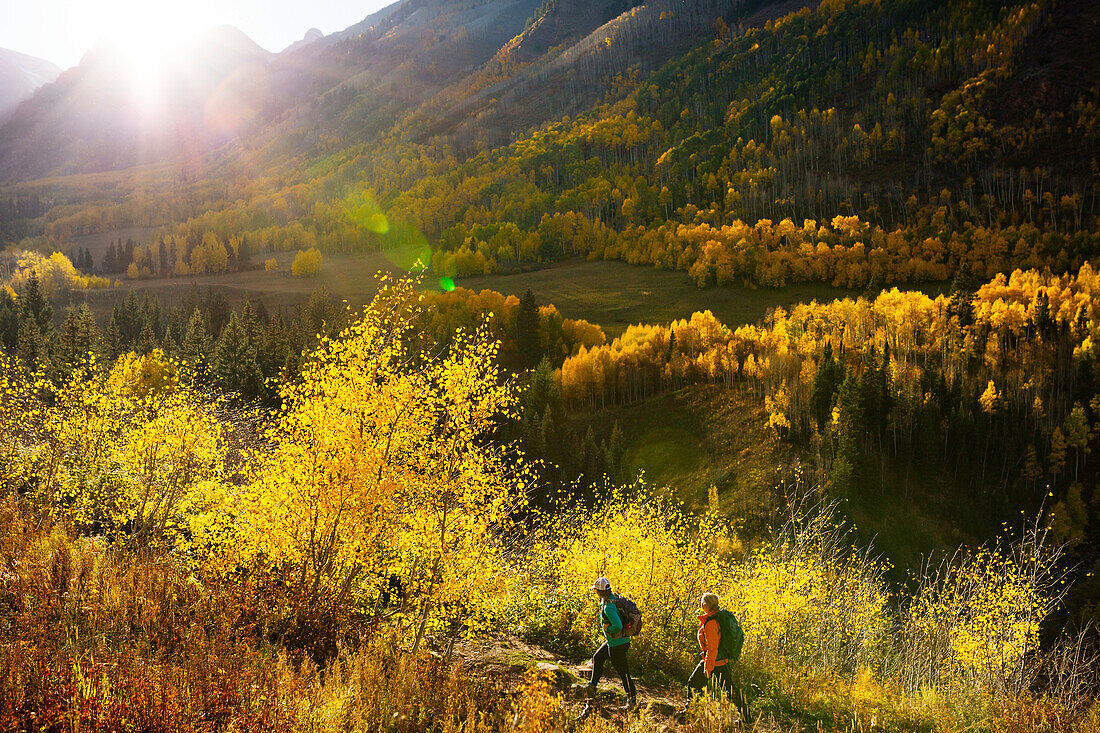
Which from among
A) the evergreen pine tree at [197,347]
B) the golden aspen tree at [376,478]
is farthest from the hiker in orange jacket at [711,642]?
the evergreen pine tree at [197,347]

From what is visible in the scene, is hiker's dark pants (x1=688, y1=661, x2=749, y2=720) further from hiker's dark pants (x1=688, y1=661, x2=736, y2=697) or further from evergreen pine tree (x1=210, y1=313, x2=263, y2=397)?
evergreen pine tree (x1=210, y1=313, x2=263, y2=397)

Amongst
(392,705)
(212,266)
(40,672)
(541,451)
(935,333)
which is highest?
(212,266)

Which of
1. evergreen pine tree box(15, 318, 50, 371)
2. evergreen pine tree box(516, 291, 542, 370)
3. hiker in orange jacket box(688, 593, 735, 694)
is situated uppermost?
evergreen pine tree box(15, 318, 50, 371)

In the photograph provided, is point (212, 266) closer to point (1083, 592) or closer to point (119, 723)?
point (119, 723)

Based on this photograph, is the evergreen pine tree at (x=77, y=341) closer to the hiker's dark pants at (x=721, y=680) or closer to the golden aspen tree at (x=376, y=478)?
the golden aspen tree at (x=376, y=478)

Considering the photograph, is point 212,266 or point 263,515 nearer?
point 263,515

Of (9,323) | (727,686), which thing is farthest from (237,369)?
(727,686)

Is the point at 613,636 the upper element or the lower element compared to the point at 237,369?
upper

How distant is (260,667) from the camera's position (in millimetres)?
8922

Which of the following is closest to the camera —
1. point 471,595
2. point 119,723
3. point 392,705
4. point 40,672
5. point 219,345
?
point 119,723

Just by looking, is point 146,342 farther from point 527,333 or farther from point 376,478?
point 376,478

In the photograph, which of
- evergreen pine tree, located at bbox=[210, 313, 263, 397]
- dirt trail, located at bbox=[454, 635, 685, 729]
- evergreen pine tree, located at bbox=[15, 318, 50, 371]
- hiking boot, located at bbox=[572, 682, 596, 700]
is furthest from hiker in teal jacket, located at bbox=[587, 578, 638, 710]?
evergreen pine tree, located at bbox=[15, 318, 50, 371]

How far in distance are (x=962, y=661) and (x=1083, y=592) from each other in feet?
251

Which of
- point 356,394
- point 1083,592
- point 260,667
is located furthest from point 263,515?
point 1083,592
